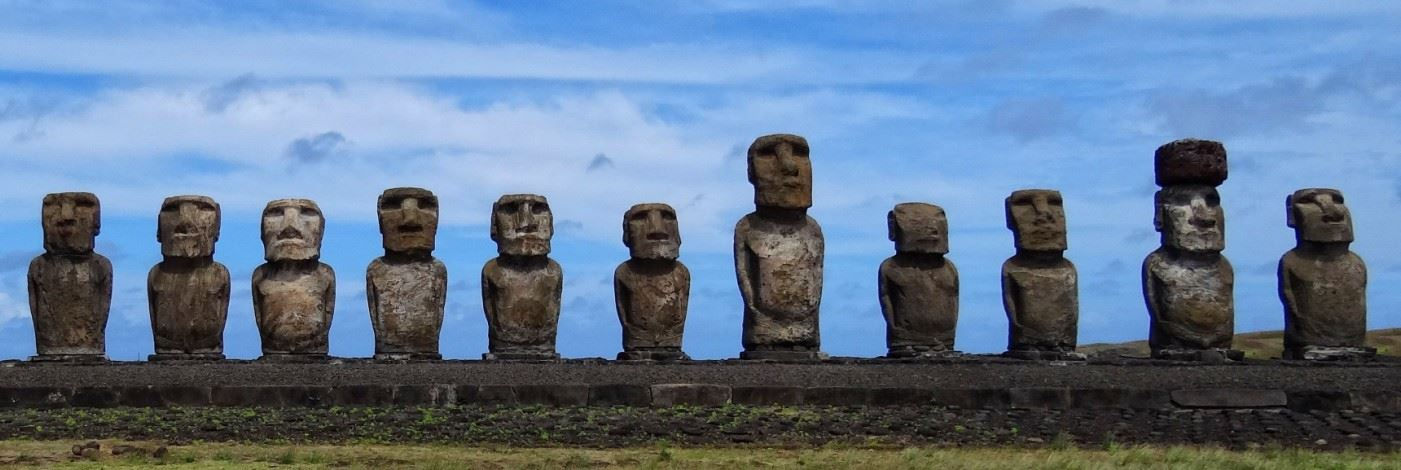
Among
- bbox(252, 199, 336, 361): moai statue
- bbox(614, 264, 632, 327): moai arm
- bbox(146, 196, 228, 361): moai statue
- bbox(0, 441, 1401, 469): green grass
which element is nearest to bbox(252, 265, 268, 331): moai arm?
bbox(252, 199, 336, 361): moai statue

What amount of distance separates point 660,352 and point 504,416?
562 centimetres

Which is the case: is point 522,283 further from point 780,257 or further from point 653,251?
point 780,257

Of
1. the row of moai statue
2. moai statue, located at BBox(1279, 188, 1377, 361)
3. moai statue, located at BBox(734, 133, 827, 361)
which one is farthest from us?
moai statue, located at BBox(1279, 188, 1377, 361)

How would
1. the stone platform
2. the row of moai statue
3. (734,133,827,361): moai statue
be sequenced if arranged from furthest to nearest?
the row of moai statue < (734,133,827,361): moai statue < the stone platform

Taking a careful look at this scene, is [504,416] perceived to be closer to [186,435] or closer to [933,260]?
[186,435]

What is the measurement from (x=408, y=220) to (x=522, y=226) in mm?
1253

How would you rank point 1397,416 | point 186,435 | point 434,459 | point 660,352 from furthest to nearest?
point 660,352
point 1397,416
point 186,435
point 434,459

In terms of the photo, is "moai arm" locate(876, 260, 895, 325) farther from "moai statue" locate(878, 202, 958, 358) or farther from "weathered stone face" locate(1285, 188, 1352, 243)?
"weathered stone face" locate(1285, 188, 1352, 243)

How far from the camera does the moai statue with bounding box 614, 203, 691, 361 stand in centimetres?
2316

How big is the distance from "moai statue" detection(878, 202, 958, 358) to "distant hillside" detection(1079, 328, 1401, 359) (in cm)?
787

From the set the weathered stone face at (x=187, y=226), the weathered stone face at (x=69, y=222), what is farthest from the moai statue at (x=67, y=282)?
the weathered stone face at (x=187, y=226)

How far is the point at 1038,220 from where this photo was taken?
924 inches

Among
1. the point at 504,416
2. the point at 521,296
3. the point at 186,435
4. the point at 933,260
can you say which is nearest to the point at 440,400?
the point at 504,416

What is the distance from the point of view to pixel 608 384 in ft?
61.6
